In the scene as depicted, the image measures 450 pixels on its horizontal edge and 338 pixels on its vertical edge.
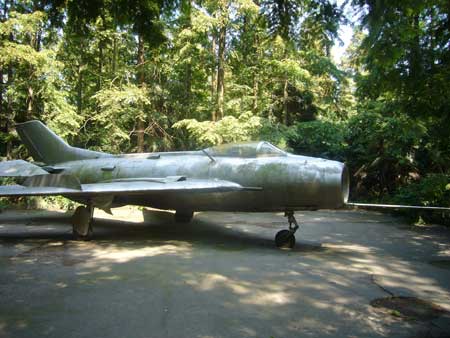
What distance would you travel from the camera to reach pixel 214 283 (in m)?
5.25

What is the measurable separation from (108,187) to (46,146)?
483 centimetres

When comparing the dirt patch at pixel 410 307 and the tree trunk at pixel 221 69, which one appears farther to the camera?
the tree trunk at pixel 221 69

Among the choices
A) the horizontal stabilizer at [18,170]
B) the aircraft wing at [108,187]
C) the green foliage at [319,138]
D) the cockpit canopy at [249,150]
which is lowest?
the aircraft wing at [108,187]

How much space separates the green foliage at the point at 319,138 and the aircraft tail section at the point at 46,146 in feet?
33.8

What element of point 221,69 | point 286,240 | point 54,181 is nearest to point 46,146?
point 54,181

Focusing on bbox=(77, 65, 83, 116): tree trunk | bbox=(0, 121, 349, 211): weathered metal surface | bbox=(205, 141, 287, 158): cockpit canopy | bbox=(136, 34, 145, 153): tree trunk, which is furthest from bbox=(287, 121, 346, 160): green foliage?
bbox=(77, 65, 83, 116): tree trunk

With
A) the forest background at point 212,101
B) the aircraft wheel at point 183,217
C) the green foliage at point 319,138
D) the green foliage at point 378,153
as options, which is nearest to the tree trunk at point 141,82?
the forest background at point 212,101

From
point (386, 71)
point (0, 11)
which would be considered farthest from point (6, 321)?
point (0, 11)

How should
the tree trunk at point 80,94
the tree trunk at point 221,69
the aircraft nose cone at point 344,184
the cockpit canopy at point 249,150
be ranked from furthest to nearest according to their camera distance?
1. the tree trunk at point 80,94
2. the tree trunk at point 221,69
3. the cockpit canopy at point 249,150
4. the aircraft nose cone at point 344,184

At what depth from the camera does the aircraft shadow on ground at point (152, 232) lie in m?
8.79

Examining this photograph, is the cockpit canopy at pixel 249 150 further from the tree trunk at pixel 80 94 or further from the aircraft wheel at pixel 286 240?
the tree trunk at pixel 80 94

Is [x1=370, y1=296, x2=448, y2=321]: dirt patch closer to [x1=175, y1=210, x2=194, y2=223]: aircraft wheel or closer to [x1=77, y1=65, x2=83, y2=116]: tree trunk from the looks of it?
[x1=175, y1=210, x2=194, y2=223]: aircraft wheel

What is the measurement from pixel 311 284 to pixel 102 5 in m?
4.52

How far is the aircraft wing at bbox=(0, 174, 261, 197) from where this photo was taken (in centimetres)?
816
